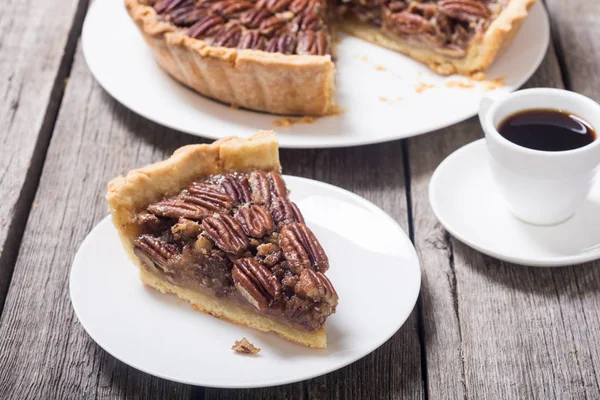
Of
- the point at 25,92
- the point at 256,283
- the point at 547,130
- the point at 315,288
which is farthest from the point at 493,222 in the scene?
the point at 25,92

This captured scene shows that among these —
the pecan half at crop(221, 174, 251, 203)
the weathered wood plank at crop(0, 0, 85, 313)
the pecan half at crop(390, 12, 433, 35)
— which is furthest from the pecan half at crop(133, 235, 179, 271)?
the pecan half at crop(390, 12, 433, 35)

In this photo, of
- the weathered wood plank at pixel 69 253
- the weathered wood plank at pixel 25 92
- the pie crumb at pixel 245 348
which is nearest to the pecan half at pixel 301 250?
the pie crumb at pixel 245 348

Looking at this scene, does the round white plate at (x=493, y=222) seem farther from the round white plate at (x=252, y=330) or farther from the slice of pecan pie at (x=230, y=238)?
the slice of pecan pie at (x=230, y=238)

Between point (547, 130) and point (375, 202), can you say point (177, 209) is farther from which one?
point (547, 130)

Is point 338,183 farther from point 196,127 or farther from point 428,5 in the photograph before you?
point 428,5

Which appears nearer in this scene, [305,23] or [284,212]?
[284,212]

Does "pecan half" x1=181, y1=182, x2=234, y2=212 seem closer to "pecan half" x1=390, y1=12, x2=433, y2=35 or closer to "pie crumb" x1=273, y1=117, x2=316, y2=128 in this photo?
"pie crumb" x1=273, y1=117, x2=316, y2=128

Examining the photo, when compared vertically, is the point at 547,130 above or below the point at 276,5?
above

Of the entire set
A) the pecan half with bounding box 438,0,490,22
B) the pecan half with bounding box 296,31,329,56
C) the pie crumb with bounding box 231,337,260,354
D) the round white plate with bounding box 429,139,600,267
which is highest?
the pecan half with bounding box 438,0,490,22

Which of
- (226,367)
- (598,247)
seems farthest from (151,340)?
(598,247)
